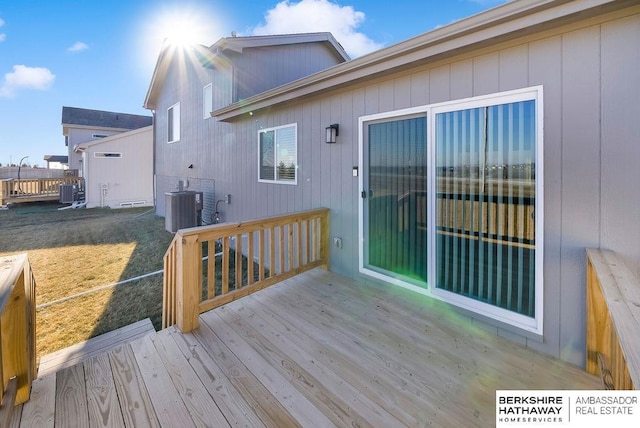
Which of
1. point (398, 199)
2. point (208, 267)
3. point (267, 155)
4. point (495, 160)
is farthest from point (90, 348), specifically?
point (495, 160)

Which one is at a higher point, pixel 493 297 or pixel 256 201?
pixel 256 201

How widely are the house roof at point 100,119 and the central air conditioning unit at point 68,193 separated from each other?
760cm

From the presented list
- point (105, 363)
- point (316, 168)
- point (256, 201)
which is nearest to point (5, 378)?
point (105, 363)

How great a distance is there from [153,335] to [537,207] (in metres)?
3.43

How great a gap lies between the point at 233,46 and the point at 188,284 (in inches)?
214

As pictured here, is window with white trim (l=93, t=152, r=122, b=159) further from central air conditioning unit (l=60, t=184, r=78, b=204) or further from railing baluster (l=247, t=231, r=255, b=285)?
railing baluster (l=247, t=231, r=255, b=285)

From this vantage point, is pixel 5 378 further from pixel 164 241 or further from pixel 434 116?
pixel 164 241

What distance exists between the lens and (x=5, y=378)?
5.49ft

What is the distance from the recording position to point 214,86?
7.15 metres

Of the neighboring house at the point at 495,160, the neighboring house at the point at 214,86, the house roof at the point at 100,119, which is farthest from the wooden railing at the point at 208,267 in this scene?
the house roof at the point at 100,119

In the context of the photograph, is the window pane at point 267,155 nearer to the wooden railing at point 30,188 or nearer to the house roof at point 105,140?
the house roof at point 105,140

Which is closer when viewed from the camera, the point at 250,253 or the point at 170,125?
the point at 250,253

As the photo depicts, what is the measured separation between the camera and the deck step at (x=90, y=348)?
243cm

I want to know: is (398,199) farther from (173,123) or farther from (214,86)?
(173,123)
